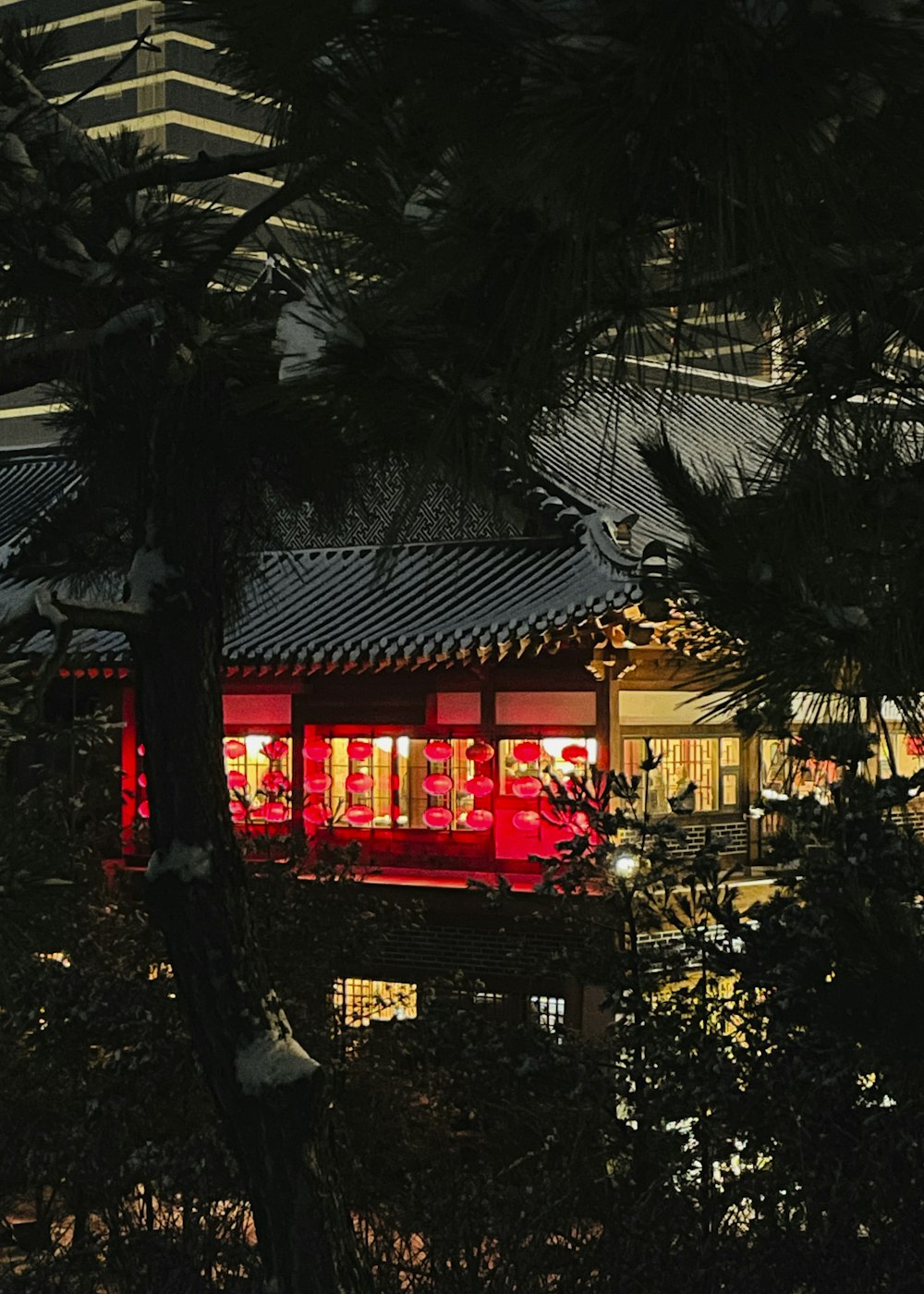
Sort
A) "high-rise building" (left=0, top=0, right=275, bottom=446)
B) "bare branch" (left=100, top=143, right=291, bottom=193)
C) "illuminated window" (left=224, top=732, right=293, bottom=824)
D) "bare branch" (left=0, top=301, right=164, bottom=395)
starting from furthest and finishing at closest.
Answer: "high-rise building" (left=0, top=0, right=275, bottom=446) → "illuminated window" (left=224, top=732, right=293, bottom=824) → "bare branch" (left=0, top=301, right=164, bottom=395) → "bare branch" (left=100, top=143, right=291, bottom=193)

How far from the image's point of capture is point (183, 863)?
535cm

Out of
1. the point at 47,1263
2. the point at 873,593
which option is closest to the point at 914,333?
the point at 873,593

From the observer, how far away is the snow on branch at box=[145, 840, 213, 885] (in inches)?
210

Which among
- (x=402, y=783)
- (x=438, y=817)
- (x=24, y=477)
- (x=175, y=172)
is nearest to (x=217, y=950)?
(x=175, y=172)

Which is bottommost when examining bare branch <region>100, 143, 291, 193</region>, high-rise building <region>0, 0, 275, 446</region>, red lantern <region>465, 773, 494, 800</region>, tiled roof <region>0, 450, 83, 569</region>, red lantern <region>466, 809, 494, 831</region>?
red lantern <region>466, 809, 494, 831</region>

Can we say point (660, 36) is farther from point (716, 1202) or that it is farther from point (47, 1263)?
point (47, 1263)

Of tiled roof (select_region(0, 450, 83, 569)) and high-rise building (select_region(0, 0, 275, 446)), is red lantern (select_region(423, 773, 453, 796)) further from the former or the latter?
high-rise building (select_region(0, 0, 275, 446))

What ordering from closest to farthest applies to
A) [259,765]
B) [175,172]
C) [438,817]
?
1. [175,172]
2. [438,817]
3. [259,765]

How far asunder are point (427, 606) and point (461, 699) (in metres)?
0.88

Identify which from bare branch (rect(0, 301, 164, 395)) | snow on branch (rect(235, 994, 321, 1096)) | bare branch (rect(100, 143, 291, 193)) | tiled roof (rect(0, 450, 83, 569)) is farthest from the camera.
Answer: tiled roof (rect(0, 450, 83, 569))

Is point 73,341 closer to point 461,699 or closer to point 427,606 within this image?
point 427,606

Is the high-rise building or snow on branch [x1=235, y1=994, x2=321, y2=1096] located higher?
the high-rise building

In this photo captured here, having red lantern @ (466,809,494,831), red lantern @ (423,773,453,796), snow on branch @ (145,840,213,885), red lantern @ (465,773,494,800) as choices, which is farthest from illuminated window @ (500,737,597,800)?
snow on branch @ (145,840,213,885)

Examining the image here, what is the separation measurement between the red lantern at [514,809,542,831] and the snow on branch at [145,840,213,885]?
9.12 meters
